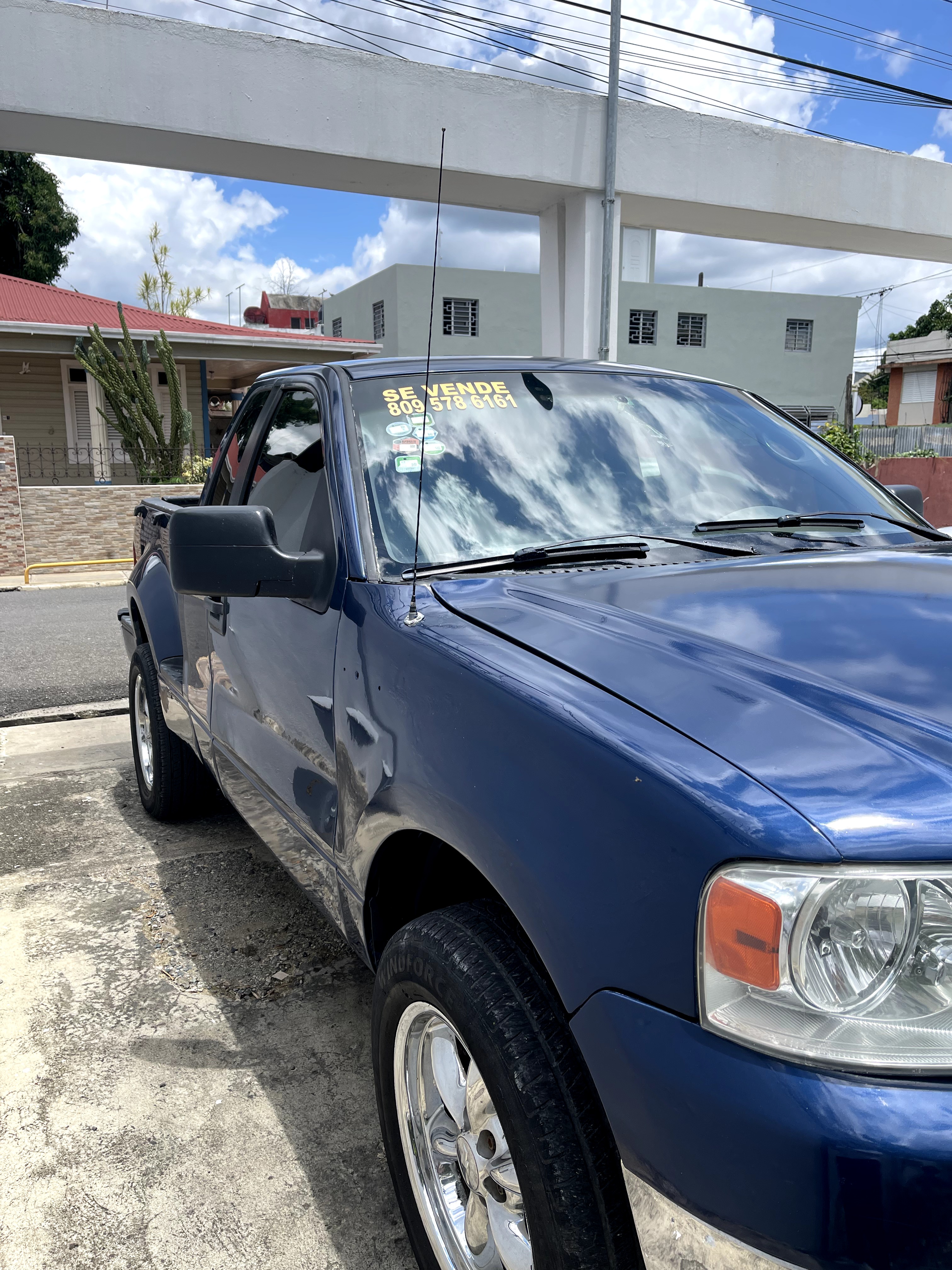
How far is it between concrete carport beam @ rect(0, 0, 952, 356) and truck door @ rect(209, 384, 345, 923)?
29.3ft

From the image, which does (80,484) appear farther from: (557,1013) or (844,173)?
(557,1013)

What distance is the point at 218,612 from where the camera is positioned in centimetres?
332

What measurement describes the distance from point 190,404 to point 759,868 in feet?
80.2

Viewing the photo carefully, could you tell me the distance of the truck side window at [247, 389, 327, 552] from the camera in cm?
282

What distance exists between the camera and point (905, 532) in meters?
2.81

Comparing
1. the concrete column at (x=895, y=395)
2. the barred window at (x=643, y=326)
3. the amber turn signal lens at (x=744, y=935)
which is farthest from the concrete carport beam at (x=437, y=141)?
the concrete column at (x=895, y=395)

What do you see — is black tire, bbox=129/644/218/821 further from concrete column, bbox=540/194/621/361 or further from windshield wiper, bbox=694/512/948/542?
concrete column, bbox=540/194/621/361

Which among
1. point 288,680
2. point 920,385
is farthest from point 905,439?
point 288,680

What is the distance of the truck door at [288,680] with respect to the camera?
241cm

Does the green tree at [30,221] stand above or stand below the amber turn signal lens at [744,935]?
above

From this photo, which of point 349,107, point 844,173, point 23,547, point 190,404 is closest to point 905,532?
point 349,107

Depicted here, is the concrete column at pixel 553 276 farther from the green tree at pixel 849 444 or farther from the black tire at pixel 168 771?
the black tire at pixel 168 771

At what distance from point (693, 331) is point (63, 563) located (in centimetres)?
2911

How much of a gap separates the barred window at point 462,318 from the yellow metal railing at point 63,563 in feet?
71.4
